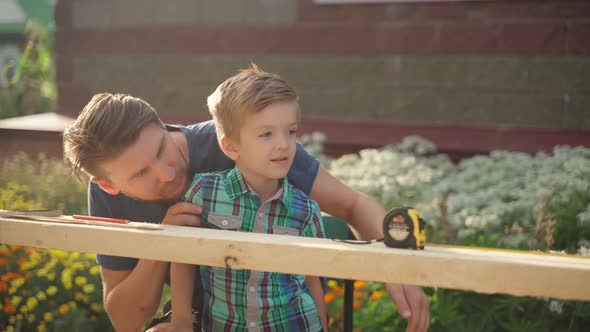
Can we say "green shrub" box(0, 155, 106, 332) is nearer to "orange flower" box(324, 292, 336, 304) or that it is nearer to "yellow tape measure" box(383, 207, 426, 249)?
"orange flower" box(324, 292, 336, 304)

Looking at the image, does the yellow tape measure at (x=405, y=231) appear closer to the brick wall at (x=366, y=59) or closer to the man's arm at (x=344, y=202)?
the man's arm at (x=344, y=202)

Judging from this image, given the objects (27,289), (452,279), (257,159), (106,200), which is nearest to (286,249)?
(452,279)

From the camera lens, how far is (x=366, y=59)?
6375 millimetres

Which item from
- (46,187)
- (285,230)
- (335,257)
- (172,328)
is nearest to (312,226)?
Answer: (285,230)

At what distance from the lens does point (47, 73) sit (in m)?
10.2

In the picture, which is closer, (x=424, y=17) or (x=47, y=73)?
(x=424, y=17)

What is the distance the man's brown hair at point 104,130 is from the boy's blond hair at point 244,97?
0.23 metres

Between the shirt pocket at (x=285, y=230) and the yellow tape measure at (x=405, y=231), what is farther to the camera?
the shirt pocket at (x=285, y=230)

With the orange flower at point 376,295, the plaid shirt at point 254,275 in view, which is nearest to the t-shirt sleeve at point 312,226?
the plaid shirt at point 254,275

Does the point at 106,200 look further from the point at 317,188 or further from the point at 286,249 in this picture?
the point at 286,249

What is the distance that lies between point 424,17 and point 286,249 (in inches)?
193

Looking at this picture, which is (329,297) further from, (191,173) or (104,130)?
(104,130)

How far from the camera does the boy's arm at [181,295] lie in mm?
2182

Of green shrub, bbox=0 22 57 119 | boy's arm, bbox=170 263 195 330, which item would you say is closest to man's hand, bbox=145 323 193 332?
boy's arm, bbox=170 263 195 330
